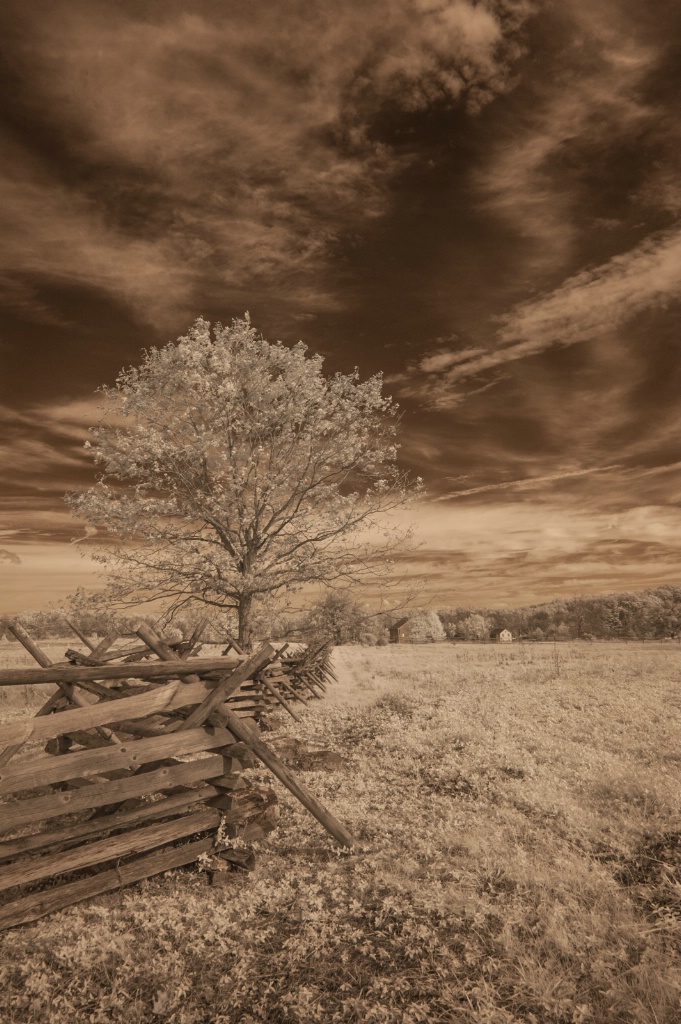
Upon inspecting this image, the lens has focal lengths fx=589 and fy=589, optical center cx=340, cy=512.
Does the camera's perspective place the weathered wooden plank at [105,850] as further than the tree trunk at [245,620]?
No

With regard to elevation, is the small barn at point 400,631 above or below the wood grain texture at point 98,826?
below

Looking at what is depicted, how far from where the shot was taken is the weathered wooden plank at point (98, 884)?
559 centimetres

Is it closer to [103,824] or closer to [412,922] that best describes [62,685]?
[103,824]

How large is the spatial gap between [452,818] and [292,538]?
8.80 metres

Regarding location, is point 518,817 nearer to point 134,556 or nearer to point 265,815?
point 265,815

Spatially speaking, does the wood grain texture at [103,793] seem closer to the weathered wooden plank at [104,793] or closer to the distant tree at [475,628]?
the weathered wooden plank at [104,793]

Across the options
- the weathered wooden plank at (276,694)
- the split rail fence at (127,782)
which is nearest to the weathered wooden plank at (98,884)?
the split rail fence at (127,782)

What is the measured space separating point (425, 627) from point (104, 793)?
8493 centimetres

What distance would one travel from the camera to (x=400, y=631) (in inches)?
3226

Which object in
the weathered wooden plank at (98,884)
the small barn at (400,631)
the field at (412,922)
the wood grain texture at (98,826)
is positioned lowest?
the small barn at (400,631)

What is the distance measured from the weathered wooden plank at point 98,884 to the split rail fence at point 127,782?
0.01 m

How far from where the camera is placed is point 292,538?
1554cm

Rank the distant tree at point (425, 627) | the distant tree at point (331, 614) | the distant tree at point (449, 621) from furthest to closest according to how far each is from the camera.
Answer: the distant tree at point (449, 621), the distant tree at point (425, 627), the distant tree at point (331, 614)

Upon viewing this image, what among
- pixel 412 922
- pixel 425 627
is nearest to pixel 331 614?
pixel 412 922
